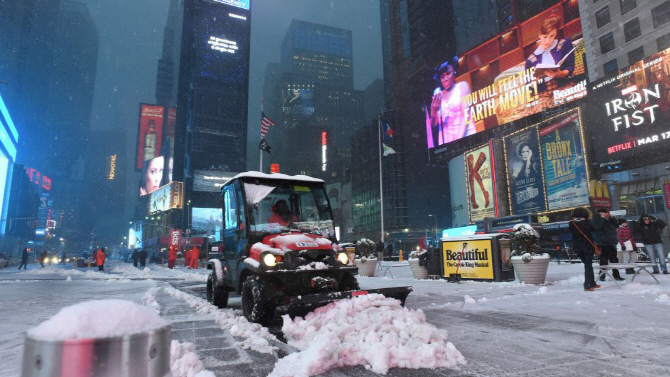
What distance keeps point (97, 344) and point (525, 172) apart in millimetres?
44126

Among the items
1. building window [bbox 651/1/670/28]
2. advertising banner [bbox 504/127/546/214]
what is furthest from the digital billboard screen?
building window [bbox 651/1/670/28]

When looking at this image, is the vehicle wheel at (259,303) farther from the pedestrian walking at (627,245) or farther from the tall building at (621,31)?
the tall building at (621,31)

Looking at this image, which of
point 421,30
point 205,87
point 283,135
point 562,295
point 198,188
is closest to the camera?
point 562,295

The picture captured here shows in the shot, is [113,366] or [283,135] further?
[283,135]

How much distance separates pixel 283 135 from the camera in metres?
185

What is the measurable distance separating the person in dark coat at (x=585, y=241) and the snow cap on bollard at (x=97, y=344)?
9450mm

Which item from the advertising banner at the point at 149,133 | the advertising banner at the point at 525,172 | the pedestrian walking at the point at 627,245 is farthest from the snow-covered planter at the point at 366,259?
the advertising banner at the point at 149,133

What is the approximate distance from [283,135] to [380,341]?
18613cm

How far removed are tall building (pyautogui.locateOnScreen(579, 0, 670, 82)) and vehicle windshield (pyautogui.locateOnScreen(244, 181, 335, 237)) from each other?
3221 cm

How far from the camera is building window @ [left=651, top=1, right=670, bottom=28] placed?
2891 centimetres

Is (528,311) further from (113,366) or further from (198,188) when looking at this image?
(198,188)

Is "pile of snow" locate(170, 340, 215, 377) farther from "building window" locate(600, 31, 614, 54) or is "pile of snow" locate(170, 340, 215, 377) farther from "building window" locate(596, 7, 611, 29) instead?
"building window" locate(596, 7, 611, 29)

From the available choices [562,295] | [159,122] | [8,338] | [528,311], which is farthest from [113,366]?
[159,122]

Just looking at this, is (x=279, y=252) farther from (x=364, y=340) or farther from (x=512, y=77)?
(x=512, y=77)
